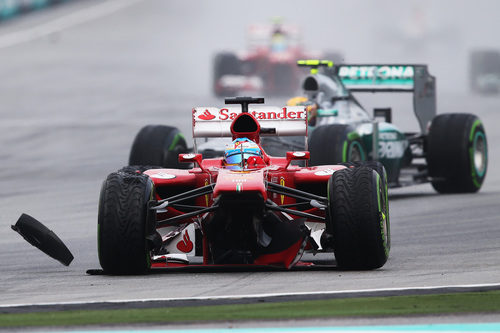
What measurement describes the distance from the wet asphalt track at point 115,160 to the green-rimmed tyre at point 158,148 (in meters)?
1.15

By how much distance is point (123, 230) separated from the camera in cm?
1228

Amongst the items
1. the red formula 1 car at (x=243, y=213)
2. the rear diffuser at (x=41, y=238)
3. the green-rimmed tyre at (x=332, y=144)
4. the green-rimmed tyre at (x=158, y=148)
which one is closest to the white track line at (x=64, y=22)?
the green-rimmed tyre at (x=158, y=148)

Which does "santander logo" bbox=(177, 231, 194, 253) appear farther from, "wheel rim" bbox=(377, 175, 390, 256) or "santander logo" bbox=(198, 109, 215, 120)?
"wheel rim" bbox=(377, 175, 390, 256)

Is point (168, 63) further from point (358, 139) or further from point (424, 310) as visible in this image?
point (424, 310)

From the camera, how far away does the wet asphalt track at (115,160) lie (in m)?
11.8

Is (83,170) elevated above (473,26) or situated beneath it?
situated beneath

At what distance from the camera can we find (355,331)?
8891 millimetres

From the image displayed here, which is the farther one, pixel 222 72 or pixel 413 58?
pixel 413 58

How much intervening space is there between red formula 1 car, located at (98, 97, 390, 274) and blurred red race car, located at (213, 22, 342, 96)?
31.1 m

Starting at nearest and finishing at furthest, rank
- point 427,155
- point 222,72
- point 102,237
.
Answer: point 102,237 → point 427,155 → point 222,72

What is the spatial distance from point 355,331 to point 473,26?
65.7 meters

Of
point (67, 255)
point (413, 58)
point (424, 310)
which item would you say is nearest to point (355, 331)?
point (424, 310)

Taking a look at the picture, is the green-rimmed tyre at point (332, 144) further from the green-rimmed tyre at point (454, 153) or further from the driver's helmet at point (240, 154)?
the driver's helmet at point (240, 154)

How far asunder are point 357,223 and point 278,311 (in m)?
2.72
